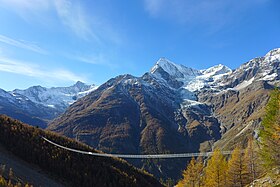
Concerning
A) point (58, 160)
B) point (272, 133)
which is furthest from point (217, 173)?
point (58, 160)

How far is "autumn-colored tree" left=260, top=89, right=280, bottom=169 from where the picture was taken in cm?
3200

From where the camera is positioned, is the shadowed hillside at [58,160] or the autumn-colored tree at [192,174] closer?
the shadowed hillside at [58,160]

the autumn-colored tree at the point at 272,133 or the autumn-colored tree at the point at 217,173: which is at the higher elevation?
the autumn-colored tree at the point at 272,133

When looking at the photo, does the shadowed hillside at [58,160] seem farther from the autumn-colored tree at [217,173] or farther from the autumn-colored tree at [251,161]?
the autumn-colored tree at [251,161]

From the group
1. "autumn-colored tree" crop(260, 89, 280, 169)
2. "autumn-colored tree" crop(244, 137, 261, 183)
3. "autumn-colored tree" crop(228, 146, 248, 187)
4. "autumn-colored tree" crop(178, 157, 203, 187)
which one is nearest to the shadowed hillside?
"autumn-colored tree" crop(178, 157, 203, 187)

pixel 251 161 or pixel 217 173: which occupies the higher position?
pixel 251 161

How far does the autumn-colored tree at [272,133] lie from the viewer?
32.0 meters

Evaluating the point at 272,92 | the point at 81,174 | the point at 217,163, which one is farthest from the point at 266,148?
the point at 81,174

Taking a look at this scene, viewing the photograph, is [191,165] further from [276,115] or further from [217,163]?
[276,115]

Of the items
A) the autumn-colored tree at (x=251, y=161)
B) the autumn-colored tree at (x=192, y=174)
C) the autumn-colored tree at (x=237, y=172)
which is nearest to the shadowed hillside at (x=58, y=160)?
the autumn-colored tree at (x=192, y=174)

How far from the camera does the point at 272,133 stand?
106ft

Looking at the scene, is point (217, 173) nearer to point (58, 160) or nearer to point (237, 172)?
point (237, 172)

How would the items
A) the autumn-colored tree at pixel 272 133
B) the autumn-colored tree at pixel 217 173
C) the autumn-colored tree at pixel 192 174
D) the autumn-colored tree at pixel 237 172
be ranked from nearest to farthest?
the autumn-colored tree at pixel 272 133, the autumn-colored tree at pixel 237 172, the autumn-colored tree at pixel 217 173, the autumn-colored tree at pixel 192 174

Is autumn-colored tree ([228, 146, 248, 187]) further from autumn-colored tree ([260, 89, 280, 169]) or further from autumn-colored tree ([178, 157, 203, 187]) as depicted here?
autumn-colored tree ([260, 89, 280, 169])
